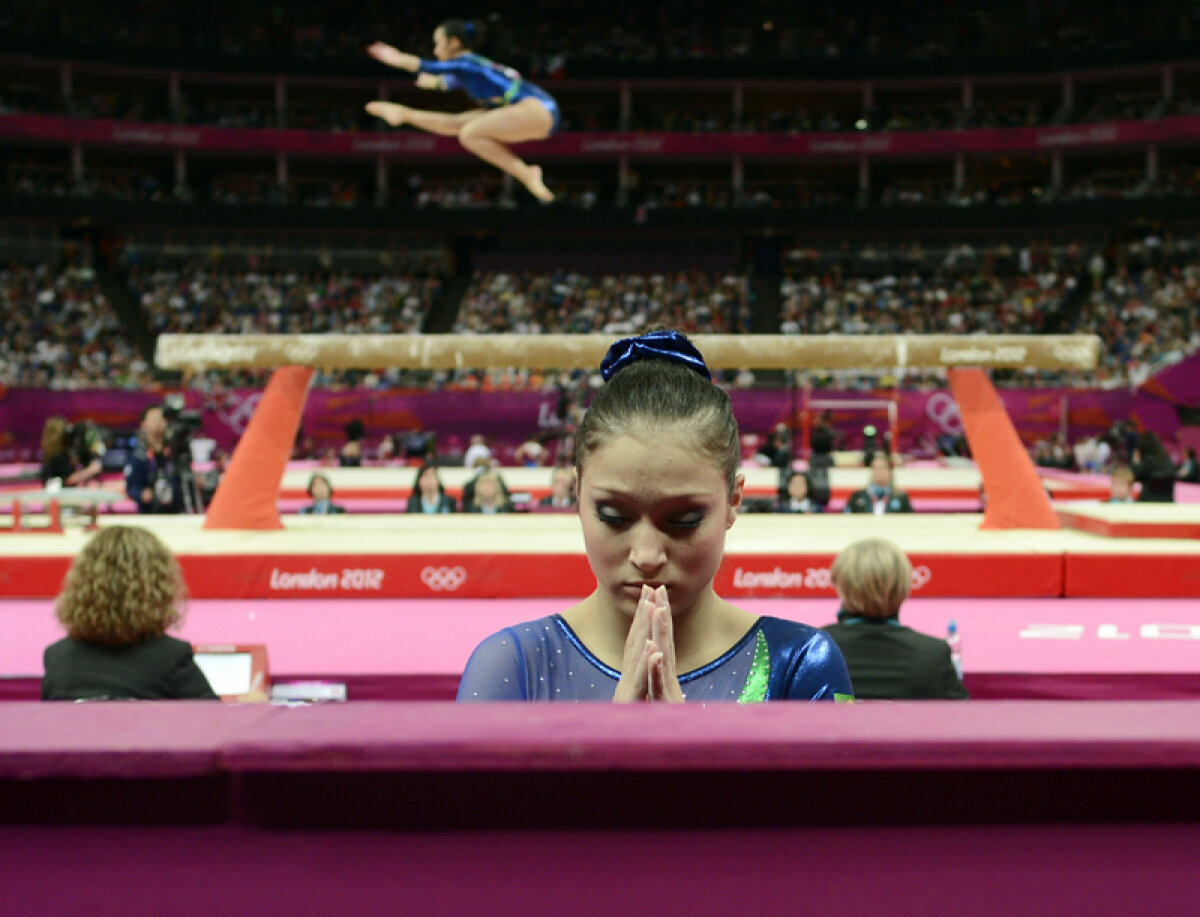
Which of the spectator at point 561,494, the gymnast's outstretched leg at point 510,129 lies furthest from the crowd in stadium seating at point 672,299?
the gymnast's outstretched leg at point 510,129

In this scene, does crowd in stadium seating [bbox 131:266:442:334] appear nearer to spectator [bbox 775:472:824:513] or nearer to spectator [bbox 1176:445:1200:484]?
spectator [bbox 775:472:824:513]

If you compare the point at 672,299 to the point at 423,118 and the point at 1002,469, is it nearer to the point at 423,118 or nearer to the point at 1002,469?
the point at 423,118

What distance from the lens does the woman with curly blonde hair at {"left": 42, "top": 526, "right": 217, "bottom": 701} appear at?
257 cm

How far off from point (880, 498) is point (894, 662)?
18.9 feet

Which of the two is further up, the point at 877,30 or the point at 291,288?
the point at 877,30

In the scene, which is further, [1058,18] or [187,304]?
A: [1058,18]

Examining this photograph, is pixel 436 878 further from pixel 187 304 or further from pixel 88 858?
pixel 187 304

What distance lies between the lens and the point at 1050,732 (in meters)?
0.90

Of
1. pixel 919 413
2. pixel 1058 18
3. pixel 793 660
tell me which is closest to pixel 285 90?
pixel 919 413

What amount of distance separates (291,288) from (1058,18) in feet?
77.9

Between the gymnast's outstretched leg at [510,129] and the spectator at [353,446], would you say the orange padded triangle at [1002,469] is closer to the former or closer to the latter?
the gymnast's outstretched leg at [510,129]

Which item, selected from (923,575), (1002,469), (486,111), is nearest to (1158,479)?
(1002,469)

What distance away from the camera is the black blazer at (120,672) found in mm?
2541

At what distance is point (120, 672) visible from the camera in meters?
2.58
